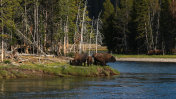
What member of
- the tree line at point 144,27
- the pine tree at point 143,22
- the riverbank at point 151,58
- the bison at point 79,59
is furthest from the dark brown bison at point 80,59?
the pine tree at point 143,22

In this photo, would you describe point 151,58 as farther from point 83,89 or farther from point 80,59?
point 83,89

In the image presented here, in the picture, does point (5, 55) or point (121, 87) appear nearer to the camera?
point (121, 87)

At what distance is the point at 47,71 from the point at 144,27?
5803cm

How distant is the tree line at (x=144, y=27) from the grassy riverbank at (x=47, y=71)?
49907 millimetres

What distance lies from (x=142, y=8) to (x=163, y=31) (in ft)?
23.1

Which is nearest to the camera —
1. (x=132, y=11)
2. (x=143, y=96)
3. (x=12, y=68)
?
(x=143, y=96)

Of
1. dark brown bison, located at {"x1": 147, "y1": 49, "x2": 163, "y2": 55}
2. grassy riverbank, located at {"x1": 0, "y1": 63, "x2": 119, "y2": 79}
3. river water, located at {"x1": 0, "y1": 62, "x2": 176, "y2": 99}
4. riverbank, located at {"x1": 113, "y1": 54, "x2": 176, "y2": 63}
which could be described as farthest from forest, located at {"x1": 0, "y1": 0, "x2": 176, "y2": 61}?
river water, located at {"x1": 0, "y1": 62, "x2": 176, "y2": 99}

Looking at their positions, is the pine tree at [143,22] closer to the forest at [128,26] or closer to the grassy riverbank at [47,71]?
the forest at [128,26]

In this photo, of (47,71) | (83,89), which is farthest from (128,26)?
(83,89)

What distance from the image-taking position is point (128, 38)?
4026 inches

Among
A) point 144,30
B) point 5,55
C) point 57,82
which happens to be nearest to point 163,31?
point 144,30

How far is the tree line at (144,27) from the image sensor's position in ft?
307

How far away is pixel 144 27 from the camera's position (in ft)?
318

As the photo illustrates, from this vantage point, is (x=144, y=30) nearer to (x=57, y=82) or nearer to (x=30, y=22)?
(x=30, y=22)
